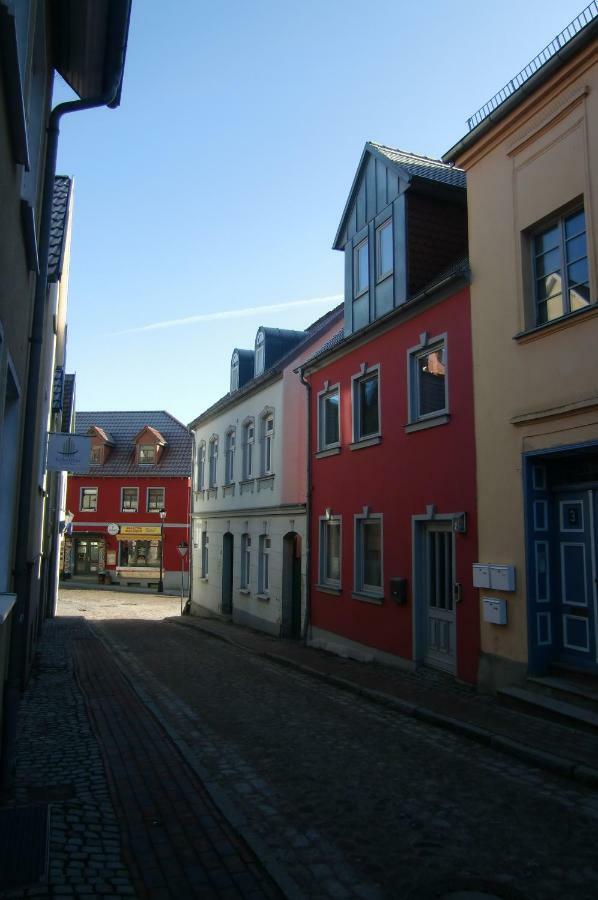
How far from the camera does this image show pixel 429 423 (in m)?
11.7

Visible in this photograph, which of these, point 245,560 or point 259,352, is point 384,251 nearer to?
point 259,352

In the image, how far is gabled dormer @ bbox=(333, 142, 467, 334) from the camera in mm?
13219

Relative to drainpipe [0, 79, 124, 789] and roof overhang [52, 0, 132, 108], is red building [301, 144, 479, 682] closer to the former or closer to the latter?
roof overhang [52, 0, 132, 108]

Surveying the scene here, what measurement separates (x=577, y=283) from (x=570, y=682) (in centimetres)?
488

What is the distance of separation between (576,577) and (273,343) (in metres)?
15.5

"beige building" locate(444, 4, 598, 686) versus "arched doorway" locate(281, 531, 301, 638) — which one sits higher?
"beige building" locate(444, 4, 598, 686)

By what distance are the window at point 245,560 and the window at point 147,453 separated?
24012mm

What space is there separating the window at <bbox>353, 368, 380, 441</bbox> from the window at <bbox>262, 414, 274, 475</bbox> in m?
5.78

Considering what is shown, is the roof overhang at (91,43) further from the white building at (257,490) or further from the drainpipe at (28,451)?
the white building at (257,490)

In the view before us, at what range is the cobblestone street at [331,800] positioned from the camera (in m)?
4.53

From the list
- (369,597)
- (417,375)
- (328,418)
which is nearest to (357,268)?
(328,418)

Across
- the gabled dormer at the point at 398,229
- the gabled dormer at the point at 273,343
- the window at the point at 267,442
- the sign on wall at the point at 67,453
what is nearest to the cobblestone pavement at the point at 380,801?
the sign on wall at the point at 67,453

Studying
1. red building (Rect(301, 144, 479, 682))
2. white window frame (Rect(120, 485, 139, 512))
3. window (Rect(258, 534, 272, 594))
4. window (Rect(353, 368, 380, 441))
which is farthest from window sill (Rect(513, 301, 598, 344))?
white window frame (Rect(120, 485, 139, 512))

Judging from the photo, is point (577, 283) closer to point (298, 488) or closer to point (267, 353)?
point (298, 488)
